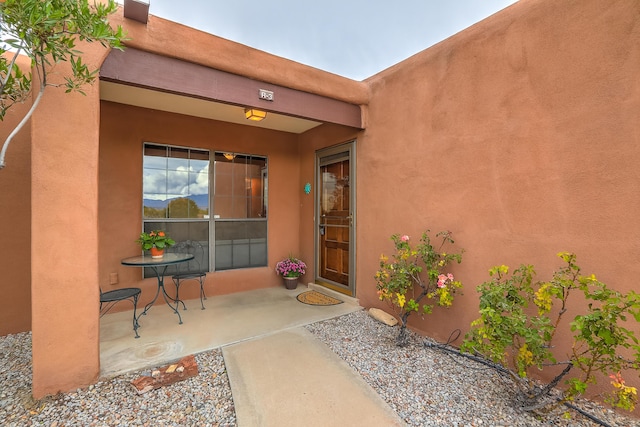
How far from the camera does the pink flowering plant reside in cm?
272

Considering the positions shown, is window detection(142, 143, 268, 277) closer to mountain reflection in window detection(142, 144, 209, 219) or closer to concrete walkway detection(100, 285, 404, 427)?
mountain reflection in window detection(142, 144, 209, 219)

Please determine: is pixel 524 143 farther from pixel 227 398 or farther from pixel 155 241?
pixel 155 241

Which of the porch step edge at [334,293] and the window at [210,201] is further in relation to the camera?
the window at [210,201]

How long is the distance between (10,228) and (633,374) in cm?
590

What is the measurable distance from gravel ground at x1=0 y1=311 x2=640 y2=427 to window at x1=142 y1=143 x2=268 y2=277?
217 cm

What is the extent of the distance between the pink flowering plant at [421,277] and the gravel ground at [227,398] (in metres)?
0.50

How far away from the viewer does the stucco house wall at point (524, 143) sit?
191cm

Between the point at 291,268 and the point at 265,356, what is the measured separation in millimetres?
2380

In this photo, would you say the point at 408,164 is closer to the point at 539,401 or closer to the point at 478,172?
the point at 478,172

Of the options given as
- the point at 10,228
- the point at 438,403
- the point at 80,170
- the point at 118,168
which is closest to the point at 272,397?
the point at 438,403

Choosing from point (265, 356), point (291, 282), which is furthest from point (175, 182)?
point (265, 356)

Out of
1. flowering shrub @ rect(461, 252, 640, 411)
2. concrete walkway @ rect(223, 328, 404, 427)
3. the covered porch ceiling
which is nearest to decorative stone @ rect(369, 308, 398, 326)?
concrete walkway @ rect(223, 328, 404, 427)

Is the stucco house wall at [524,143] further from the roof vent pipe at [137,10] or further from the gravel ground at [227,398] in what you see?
the roof vent pipe at [137,10]

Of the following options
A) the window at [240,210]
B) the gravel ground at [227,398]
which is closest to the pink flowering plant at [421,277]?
the gravel ground at [227,398]
